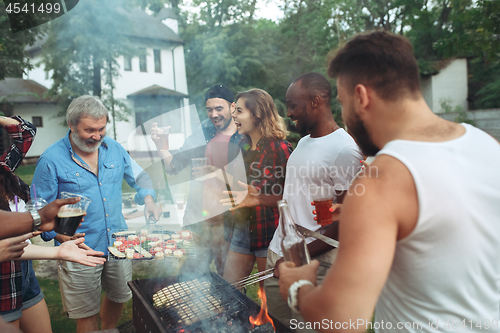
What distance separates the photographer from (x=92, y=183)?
3043 mm

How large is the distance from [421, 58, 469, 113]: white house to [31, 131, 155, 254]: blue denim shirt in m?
20.1

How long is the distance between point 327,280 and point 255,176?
2145 millimetres

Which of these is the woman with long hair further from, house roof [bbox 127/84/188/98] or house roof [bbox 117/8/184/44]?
house roof [bbox 127/84/188/98]

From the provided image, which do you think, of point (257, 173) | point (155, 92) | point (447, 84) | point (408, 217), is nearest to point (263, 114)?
point (257, 173)

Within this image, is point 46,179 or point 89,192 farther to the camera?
point 89,192

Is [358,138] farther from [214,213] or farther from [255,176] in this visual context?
[214,213]

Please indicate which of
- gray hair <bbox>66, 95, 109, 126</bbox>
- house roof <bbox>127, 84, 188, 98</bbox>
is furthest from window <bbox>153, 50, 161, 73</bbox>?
gray hair <bbox>66, 95, 109, 126</bbox>

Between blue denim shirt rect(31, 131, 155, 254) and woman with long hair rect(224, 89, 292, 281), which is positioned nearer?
blue denim shirt rect(31, 131, 155, 254)

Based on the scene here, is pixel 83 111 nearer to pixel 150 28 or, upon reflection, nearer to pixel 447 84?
pixel 150 28

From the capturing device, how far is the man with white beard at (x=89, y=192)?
290 centimetres

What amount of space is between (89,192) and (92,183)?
0.30ft

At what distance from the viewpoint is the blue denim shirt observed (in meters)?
2.88

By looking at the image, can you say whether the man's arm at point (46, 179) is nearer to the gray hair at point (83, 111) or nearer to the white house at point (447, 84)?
the gray hair at point (83, 111)

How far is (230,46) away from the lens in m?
18.0
